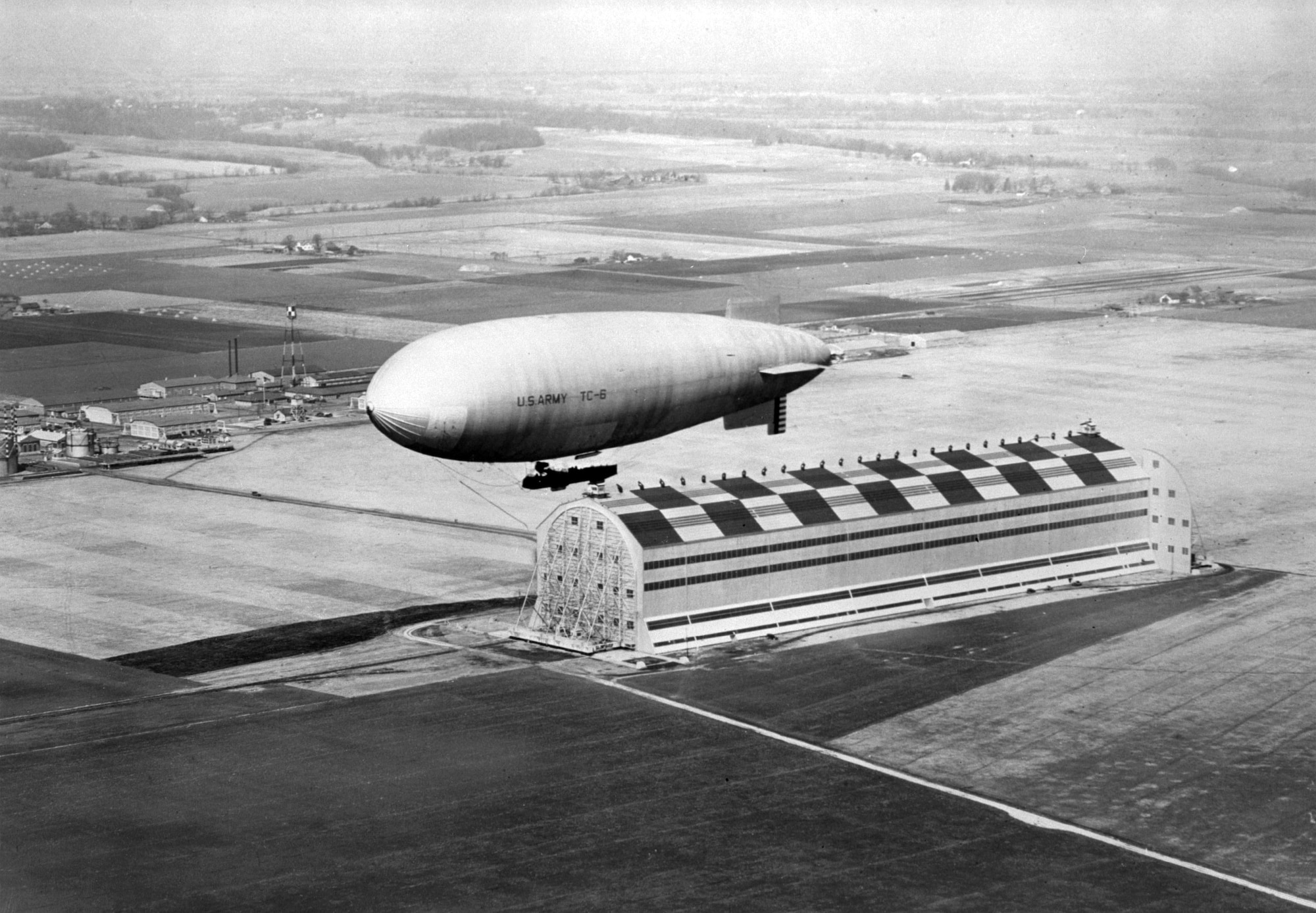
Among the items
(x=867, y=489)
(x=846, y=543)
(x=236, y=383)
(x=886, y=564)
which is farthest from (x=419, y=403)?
(x=236, y=383)

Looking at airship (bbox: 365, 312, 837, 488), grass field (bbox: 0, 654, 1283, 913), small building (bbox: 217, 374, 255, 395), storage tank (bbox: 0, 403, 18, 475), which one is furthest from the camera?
small building (bbox: 217, 374, 255, 395)

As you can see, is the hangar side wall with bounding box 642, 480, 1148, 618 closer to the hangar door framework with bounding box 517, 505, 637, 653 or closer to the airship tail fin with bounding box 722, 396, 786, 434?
the hangar door framework with bounding box 517, 505, 637, 653

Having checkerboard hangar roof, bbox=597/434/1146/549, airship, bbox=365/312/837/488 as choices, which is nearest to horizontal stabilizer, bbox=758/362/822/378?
airship, bbox=365/312/837/488

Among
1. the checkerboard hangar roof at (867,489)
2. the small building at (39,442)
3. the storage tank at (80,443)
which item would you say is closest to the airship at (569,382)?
the checkerboard hangar roof at (867,489)

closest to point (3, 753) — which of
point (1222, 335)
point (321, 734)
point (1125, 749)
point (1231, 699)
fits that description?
point (321, 734)

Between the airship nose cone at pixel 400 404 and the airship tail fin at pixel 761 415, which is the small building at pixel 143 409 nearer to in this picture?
the airship tail fin at pixel 761 415
